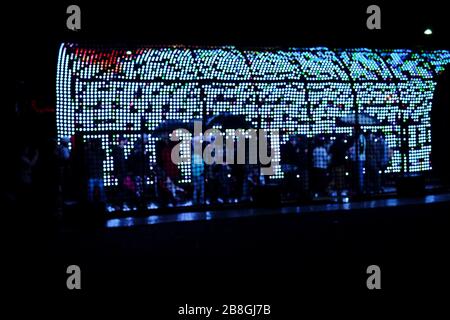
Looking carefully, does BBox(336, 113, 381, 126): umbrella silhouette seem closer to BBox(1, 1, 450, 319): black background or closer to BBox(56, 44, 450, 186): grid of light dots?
BBox(56, 44, 450, 186): grid of light dots

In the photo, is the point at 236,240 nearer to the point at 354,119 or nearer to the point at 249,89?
the point at 249,89

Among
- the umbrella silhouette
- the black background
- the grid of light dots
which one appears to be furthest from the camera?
the umbrella silhouette

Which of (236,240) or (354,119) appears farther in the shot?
(354,119)

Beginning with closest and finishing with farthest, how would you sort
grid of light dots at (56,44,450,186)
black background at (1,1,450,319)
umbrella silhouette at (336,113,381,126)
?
black background at (1,1,450,319)
grid of light dots at (56,44,450,186)
umbrella silhouette at (336,113,381,126)

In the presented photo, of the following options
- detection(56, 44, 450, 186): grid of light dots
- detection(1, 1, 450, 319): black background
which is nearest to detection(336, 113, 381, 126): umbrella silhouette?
detection(56, 44, 450, 186): grid of light dots

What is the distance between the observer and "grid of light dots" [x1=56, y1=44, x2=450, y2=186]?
12242 millimetres

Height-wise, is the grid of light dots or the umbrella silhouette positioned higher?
the grid of light dots

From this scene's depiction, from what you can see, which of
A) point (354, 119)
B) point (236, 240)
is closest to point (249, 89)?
point (354, 119)

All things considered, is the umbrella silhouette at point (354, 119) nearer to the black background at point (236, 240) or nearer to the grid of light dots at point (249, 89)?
the grid of light dots at point (249, 89)

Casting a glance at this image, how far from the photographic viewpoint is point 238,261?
23.5ft

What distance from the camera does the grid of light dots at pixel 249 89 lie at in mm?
12242

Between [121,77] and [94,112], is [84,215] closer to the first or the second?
[94,112]

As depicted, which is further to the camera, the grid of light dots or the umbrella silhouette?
the umbrella silhouette

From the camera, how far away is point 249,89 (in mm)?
13195
